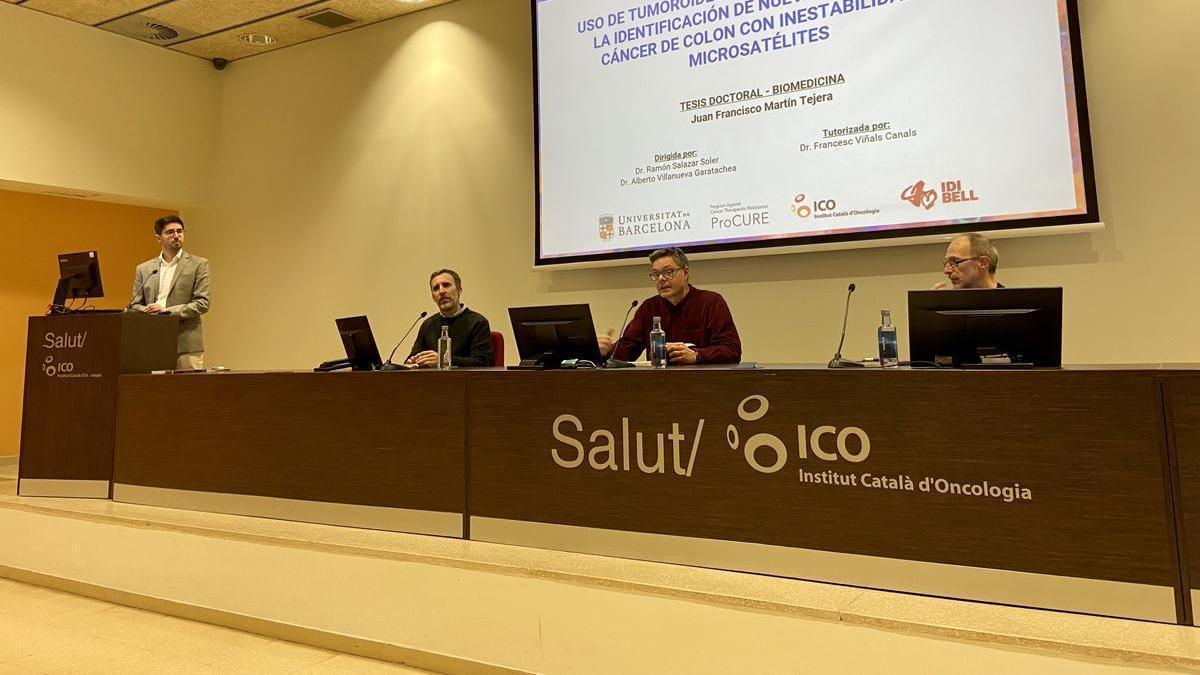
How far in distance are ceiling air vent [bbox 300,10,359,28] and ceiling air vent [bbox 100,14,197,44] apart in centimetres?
100

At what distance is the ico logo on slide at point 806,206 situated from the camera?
141 inches

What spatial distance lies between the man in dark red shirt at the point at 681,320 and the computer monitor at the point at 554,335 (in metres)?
0.63

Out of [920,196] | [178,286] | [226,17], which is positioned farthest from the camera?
[226,17]

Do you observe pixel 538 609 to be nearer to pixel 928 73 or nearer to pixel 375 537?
pixel 375 537

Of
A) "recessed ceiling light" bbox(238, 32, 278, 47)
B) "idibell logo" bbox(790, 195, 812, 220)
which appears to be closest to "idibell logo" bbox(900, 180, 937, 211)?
"idibell logo" bbox(790, 195, 812, 220)

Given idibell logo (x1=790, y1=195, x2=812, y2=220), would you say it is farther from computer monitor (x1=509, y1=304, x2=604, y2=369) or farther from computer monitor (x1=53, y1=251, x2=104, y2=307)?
computer monitor (x1=53, y1=251, x2=104, y2=307)

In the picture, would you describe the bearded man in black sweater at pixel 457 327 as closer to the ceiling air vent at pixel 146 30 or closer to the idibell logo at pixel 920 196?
the idibell logo at pixel 920 196

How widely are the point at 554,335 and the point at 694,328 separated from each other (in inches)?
36.1

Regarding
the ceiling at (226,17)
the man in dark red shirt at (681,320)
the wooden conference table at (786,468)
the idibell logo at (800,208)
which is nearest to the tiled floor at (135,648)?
the wooden conference table at (786,468)

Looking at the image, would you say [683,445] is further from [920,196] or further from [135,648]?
[920,196]

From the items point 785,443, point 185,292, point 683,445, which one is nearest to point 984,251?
point 785,443

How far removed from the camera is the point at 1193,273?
122 inches

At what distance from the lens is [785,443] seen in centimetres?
187

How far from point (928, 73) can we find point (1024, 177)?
0.65 metres
